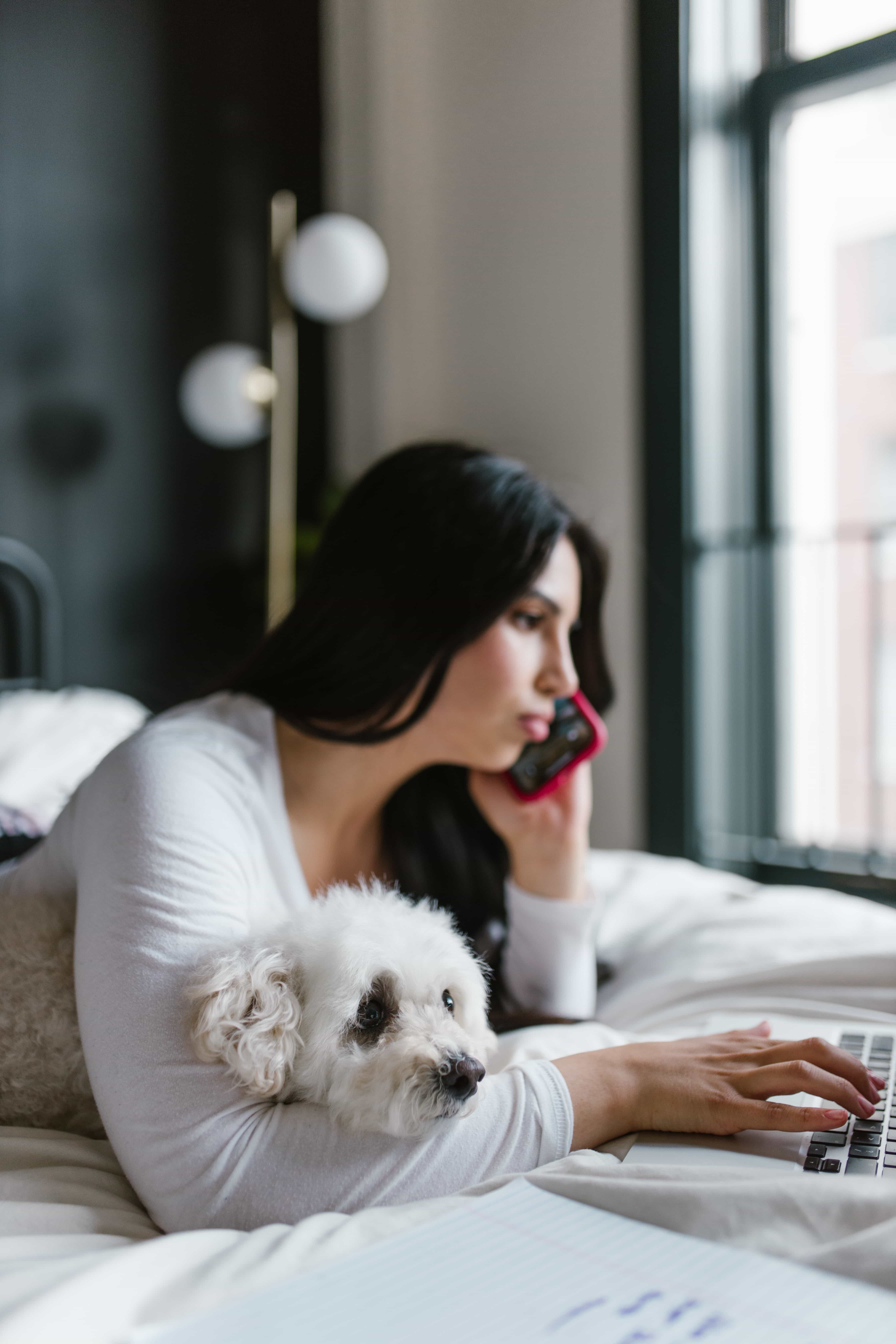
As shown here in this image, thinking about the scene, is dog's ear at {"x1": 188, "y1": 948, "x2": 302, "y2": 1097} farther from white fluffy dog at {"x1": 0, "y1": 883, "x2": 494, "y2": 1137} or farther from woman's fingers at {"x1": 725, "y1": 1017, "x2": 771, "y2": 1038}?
woman's fingers at {"x1": 725, "y1": 1017, "x2": 771, "y2": 1038}

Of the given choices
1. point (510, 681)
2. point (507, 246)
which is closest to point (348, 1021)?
A: point (510, 681)

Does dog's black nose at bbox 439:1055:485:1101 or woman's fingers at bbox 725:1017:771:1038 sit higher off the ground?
dog's black nose at bbox 439:1055:485:1101

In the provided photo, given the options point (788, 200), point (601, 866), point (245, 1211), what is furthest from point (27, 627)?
point (788, 200)

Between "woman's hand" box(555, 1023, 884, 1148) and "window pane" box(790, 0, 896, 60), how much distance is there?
253cm

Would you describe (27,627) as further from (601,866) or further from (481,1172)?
(481,1172)

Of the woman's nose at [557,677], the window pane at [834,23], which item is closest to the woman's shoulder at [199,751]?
the woman's nose at [557,677]

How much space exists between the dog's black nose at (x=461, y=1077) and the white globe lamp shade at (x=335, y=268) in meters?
2.30

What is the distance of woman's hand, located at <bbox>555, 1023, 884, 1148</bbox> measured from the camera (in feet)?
2.63

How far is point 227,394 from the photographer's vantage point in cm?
267

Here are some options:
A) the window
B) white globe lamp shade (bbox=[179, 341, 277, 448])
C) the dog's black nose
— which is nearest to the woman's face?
the dog's black nose

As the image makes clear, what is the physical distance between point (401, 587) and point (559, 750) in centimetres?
37

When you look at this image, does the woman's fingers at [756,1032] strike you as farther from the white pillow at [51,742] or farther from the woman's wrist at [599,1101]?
the white pillow at [51,742]

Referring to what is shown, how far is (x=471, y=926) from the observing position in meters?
1.49

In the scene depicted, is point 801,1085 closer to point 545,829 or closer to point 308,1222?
point 308,1222
